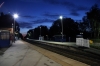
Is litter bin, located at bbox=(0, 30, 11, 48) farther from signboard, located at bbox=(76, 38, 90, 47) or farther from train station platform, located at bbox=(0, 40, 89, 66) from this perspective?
signboard, located at bbox=(76, 38, 90, 47)

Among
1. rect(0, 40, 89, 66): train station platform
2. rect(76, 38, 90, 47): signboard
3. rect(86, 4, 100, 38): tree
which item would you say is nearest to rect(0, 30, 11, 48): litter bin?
rect(0, 40, 89, 66): train station platform

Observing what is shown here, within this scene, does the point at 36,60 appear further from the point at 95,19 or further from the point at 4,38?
the point at 95,19

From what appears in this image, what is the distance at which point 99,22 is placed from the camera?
74625mm

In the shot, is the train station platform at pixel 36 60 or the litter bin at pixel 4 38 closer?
the train station platform at pixel 36 60

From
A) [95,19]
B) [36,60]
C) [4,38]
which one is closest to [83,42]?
[4,38]

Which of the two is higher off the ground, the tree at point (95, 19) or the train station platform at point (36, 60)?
the tree at point (95, 19)

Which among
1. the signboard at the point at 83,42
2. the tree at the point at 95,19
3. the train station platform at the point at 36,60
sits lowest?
the train station platform at the point at 36,60

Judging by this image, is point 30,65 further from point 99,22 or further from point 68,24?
point 68,24

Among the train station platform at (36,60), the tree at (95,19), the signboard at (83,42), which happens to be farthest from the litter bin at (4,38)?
the tree at (95,19)

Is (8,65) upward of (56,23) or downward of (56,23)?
downward

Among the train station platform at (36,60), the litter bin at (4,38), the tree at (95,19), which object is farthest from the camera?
the tree at (95,19)

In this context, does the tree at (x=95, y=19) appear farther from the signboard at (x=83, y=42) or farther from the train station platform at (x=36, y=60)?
the train station platform at (x=36, y=60)

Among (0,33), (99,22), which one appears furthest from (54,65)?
(99,22)

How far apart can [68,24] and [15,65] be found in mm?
110814
